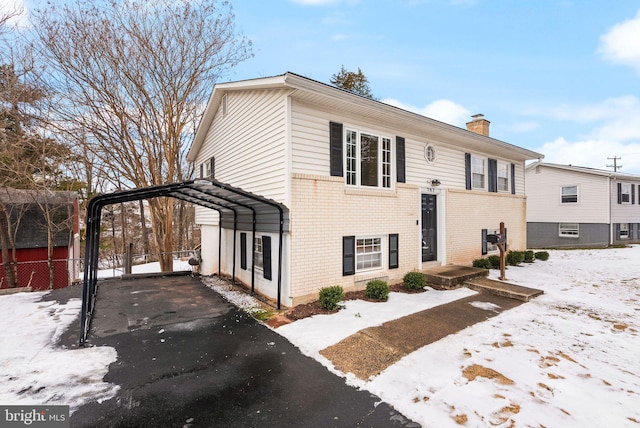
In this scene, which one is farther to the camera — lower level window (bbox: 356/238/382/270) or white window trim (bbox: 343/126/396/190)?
lower level window (bbox: 356/238/382/270)

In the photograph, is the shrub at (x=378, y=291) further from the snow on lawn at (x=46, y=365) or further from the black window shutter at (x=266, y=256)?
the snow on lawn at (x=46, y=365)

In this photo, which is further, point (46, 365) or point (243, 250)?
point (243, 250)

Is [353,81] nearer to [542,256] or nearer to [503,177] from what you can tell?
[503,177]

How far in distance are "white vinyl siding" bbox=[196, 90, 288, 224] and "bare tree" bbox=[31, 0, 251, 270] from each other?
14.8 feet

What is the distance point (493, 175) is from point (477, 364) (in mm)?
10656

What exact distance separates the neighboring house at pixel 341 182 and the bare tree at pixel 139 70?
3.69 m

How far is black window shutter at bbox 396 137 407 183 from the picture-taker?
29.6 feet

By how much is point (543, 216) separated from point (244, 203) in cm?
2331

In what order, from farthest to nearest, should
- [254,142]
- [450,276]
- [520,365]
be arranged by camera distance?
[450,276] < [254,142] < [520,365]

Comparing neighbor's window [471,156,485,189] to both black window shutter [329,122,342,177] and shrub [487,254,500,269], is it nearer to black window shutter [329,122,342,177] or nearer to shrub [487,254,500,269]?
shrub [487,254,500,269]

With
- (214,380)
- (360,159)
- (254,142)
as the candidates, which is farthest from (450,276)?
(214,380)

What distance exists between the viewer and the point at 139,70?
12.8 meters

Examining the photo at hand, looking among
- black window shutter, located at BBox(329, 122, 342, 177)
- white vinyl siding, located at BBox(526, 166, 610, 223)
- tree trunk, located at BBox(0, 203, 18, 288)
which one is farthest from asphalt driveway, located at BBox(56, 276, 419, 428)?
white vinyl siding, located at BBox(526, 166, 610, 223)

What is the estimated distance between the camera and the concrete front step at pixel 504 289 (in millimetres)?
7586
